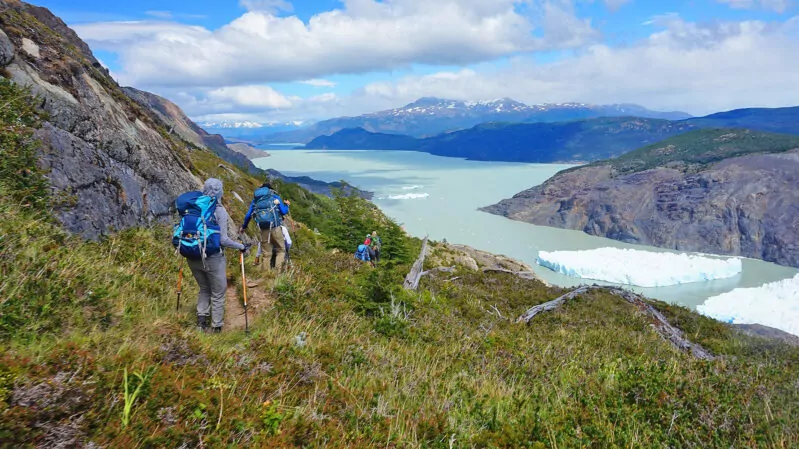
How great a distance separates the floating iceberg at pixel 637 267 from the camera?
81.1 m

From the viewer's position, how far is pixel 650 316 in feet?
46.5

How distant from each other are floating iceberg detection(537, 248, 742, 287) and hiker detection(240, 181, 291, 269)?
7980 centimetres

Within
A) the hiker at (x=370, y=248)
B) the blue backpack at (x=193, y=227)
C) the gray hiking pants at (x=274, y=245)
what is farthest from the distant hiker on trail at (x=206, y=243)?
the hiker at (x=370, y=248)

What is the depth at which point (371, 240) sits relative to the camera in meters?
17.1

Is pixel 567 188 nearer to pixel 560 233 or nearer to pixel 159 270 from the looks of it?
pixel 560 233

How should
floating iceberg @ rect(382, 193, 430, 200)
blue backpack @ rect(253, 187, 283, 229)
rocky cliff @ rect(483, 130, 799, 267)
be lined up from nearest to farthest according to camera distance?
blue backpack @ rect(253, 187, 283, 229) → rocky cliff @ rect(483, 130, 799, 267) → floating iceberg @ rect(382, 193, 430, 200)

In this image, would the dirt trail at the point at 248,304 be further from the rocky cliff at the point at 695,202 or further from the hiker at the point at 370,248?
the rocky cliff at the point at 695,202

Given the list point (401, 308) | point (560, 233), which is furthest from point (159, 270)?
point (560, 233)

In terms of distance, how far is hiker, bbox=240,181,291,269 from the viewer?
9.76m

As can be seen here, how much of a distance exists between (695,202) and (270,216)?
167 metres

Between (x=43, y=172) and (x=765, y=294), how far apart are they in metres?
90.3

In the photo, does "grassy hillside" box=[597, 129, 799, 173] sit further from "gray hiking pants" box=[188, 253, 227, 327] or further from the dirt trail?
"gray hiking pants" box=[188, 253, 227, 327]

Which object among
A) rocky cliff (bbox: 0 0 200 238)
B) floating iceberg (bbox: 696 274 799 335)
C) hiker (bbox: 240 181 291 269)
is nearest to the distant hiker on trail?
rocky cliff (bbox: 0 0 200 238)

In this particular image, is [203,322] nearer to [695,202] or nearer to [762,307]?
[762,307]
